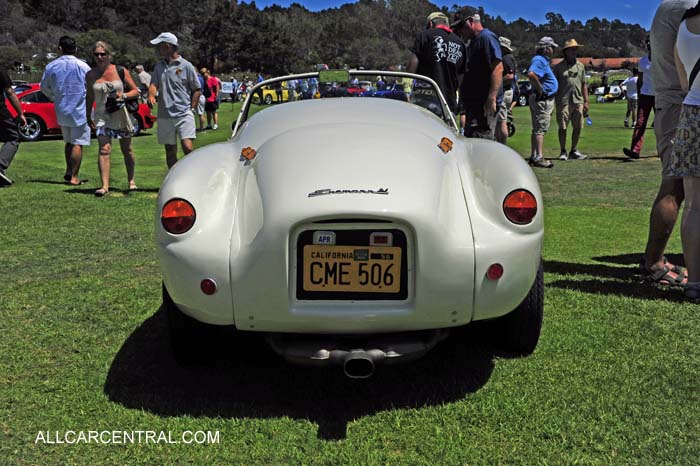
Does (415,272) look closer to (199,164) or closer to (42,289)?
(199,164)

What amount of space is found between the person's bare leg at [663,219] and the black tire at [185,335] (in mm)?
3051

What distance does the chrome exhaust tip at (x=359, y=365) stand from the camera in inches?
101

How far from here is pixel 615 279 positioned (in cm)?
457

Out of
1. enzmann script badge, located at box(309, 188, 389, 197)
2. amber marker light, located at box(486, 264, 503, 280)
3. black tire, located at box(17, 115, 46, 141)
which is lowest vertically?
black tire, located at box(17, 115, 46, 141)

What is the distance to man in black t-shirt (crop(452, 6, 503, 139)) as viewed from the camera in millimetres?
6688

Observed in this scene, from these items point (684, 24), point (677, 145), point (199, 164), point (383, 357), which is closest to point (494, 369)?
point (383, 357)

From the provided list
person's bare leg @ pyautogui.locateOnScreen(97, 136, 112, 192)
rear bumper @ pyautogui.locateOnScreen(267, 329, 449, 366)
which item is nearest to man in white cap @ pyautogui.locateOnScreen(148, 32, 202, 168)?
person's bare leg @ pyautogui.locateOnScreen(97, 136, 112, 192)

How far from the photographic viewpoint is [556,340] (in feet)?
11.3

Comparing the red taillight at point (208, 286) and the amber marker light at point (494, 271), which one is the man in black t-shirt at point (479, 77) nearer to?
the amber marker light at point (494, 271)

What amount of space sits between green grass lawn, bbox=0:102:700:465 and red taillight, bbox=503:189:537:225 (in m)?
0.74

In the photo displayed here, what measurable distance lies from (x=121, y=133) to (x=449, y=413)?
6531 mm

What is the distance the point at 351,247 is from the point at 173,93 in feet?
19.5

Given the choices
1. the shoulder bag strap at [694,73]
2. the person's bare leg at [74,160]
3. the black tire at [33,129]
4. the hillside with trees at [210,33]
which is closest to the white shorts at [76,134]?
the person's bare leg at [74,160]

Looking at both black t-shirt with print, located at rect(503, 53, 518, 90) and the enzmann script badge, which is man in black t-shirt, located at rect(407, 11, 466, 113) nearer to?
black t-shirt with print, located at rect(503, 53, 518, 90)
